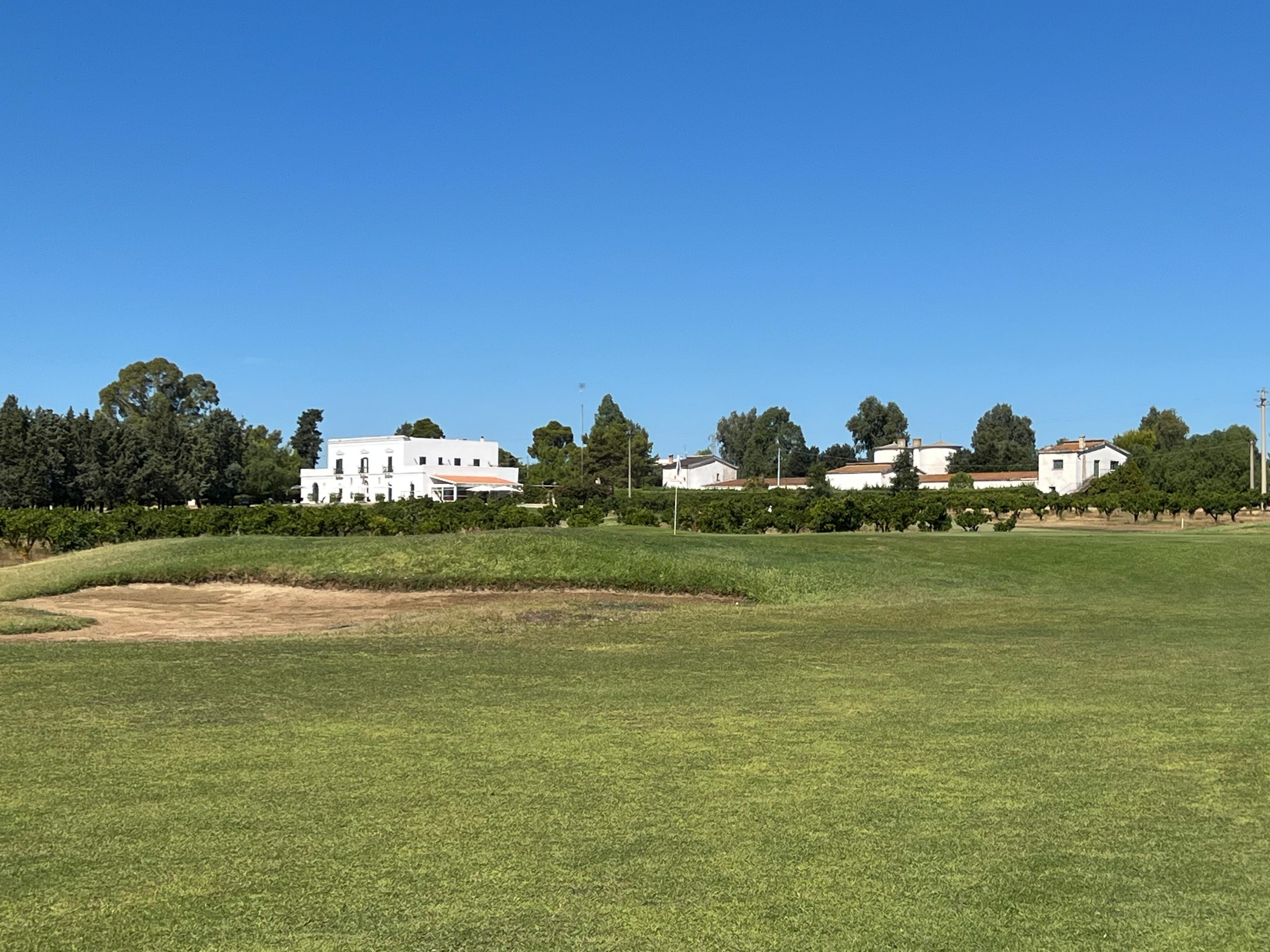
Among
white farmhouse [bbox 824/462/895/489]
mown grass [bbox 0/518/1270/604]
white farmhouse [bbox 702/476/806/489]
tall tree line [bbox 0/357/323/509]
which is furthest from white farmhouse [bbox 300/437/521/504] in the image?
mown grass [bbox 0/518/1270/604]

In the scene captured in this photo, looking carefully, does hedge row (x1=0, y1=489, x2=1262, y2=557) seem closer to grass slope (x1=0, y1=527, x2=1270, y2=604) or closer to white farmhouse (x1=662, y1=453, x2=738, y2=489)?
grass slope (x1=0, y1=527, x2=1270, y2=604)

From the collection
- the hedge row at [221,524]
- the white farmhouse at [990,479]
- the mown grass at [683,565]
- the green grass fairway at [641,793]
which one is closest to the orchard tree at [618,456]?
the white farmhouse at [990,479]

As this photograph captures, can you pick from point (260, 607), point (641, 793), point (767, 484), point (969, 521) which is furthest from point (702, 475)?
point (641, 793)

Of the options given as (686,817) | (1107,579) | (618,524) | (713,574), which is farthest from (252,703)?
(618,524)

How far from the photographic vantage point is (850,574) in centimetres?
2456

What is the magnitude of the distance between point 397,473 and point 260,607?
84570mm

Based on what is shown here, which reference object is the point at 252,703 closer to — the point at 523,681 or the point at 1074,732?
the point at 523,681

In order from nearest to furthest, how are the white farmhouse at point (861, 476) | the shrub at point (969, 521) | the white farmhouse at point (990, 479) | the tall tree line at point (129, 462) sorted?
the shrub at point (969, 521) → the tall tree line at point (129, 462) → the white farmhouse at point (990, 479) → the white farmhouse at point (861, 476)

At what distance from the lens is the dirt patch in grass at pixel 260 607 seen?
1838 cm

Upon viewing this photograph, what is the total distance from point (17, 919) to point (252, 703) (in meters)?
5.25

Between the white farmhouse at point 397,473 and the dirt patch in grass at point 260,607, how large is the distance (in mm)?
76522

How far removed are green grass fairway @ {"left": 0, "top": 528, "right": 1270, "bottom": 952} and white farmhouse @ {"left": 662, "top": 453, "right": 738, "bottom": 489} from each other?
116m

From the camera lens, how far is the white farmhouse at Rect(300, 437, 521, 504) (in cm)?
10375

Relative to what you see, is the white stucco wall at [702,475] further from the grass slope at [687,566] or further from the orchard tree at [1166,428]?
the grass slope at [687,566]
